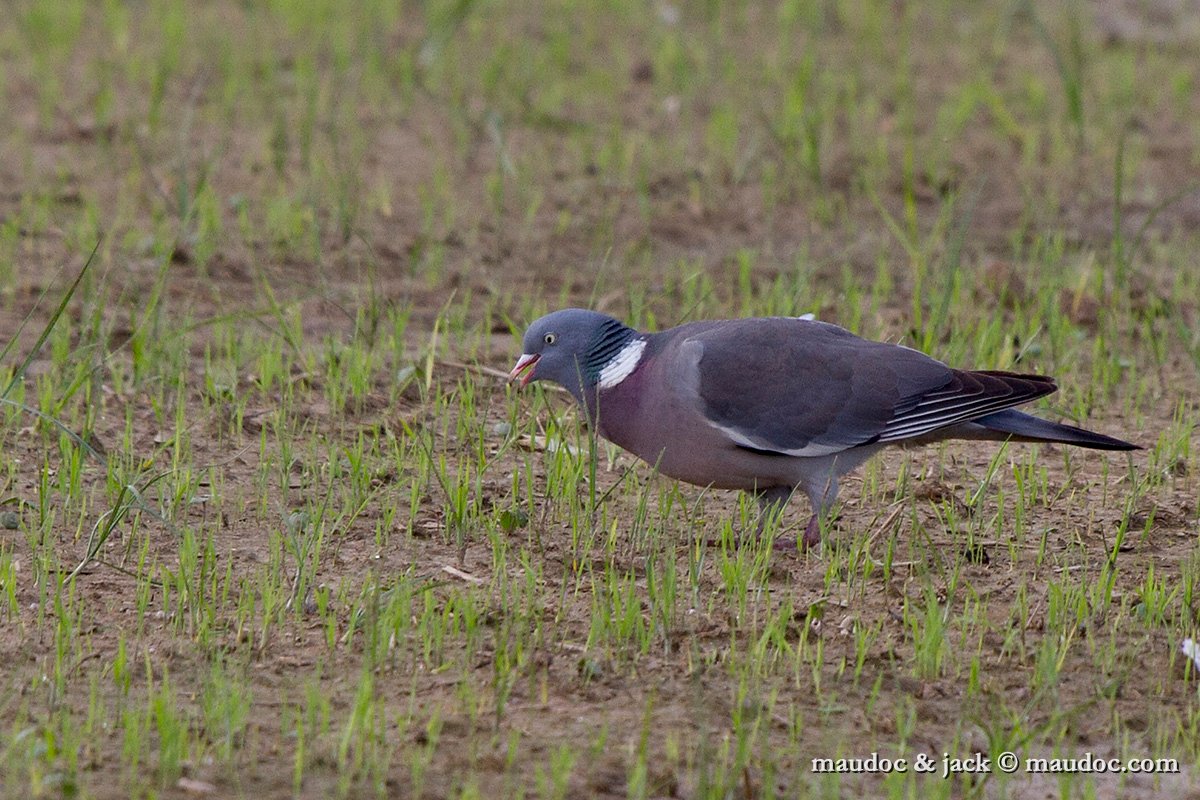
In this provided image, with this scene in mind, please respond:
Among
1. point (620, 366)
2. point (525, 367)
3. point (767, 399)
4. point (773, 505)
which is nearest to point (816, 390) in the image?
point (767, 399)

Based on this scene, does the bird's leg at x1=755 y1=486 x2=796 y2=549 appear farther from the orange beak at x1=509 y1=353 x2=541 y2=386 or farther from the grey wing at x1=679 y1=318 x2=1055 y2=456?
the orange beak at x1=509 y1=353 x2=541 y2=386

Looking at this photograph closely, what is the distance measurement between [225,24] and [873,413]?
19.7 feet

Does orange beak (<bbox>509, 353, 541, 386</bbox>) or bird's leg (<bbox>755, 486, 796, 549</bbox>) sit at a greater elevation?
orange beak (<bbox>509, 353, 541, 386</bbox>)

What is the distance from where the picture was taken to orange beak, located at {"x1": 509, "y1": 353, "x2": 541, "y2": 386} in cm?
478

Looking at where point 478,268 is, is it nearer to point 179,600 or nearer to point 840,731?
point 179,600

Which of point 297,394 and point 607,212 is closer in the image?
point 297,394

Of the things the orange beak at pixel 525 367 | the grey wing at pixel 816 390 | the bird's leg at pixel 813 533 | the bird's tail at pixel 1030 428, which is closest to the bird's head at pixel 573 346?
the orange beak at pixel 525 367

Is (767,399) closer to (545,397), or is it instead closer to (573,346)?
(573,346)

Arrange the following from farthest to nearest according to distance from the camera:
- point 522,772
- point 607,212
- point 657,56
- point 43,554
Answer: point 657,56, point 607,212, point 43,554, point 522,772

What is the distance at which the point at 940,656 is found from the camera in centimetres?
386

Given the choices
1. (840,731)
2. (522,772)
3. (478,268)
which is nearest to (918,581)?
(840,731)

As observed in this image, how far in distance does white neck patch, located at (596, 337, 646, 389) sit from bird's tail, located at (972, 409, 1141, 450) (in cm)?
92

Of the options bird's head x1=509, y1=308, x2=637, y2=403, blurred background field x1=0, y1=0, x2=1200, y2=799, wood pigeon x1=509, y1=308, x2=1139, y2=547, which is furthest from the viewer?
bird's head x1=509, y1=308, x2=637, y2=403

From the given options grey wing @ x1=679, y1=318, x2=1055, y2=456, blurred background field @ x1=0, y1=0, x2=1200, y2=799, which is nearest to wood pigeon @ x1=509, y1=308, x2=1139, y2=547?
grey wing @ x1=679, y1=318, x2=1055, y2=456
